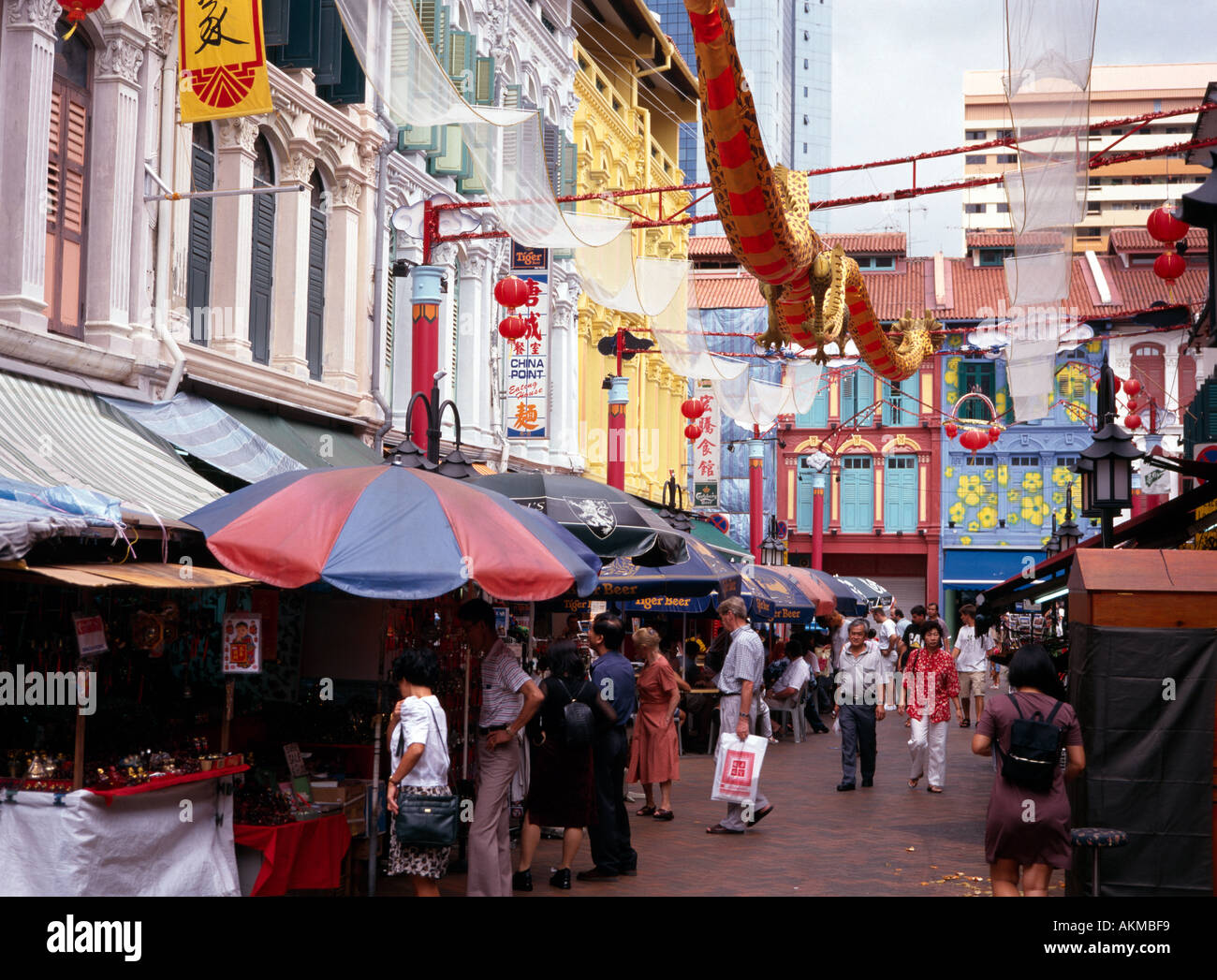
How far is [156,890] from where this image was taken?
297 inches

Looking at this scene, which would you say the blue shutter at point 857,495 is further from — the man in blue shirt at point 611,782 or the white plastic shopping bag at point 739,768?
the man in blue shirt at point 611,782

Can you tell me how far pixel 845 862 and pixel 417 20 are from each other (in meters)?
6.71

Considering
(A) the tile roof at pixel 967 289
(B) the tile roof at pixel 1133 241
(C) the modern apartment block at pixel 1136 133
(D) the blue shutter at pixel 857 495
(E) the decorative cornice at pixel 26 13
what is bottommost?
(D) the blue shutter at pixel 857 495

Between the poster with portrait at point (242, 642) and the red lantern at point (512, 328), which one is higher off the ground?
the red lantern at point (512, 328)

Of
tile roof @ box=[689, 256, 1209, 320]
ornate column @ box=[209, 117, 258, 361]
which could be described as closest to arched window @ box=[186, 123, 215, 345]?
ornate column @ box=[209, 117, 258, 361]

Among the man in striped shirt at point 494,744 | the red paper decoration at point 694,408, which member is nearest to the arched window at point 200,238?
the man in striped shirt at point 494,744

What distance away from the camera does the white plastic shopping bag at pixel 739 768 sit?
1121cm

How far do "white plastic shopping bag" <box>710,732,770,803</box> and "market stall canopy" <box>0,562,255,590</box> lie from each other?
442 cm

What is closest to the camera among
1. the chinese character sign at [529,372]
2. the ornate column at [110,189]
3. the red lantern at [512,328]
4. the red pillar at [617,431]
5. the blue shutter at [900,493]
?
the ornate column at [110,189]

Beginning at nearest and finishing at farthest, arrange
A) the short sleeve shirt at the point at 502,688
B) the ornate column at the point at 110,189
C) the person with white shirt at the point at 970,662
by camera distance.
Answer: the short sleeve shirt at the point at 502,688, the ornate column at the point at 110,189, the person with white shirt at the point at 970,662

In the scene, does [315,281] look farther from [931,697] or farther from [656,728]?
[931,697]

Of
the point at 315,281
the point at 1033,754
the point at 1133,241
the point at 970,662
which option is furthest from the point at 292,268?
the point at 1133,241
